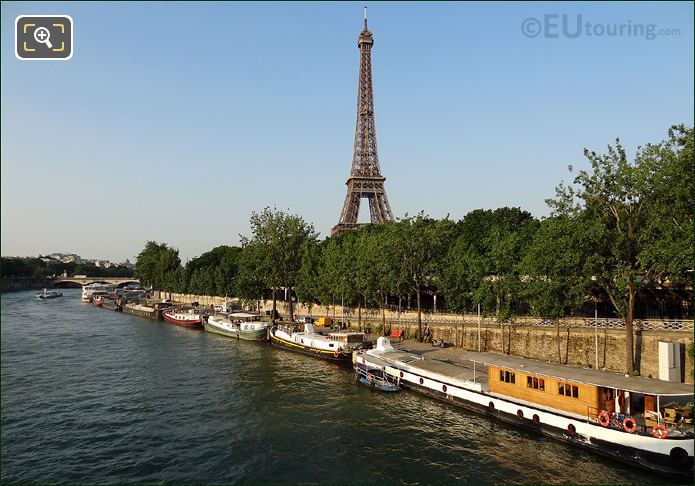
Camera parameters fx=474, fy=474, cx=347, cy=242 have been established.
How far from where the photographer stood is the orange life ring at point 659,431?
25.9m

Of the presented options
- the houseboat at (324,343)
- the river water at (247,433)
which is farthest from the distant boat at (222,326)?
the river water at (247,433)

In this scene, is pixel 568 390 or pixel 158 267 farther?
pixel 158 267

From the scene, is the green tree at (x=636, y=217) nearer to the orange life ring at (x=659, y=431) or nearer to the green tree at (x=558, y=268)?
the green tree at (x=558, y=268)

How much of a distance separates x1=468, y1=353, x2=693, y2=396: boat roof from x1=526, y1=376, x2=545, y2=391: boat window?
0.42 meters

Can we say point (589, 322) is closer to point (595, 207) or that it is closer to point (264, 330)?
point (595, 207)

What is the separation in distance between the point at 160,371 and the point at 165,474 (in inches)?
1054

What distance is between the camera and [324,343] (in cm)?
5553

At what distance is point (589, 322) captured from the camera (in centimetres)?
4819

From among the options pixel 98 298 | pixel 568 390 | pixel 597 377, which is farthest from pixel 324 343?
pixel 98 298

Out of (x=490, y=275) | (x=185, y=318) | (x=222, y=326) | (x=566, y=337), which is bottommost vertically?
(x=185, y=318)

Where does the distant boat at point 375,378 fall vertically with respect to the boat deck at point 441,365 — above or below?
below

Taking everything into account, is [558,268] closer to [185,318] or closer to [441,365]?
[441,365]

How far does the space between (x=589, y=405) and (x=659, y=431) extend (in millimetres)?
4114

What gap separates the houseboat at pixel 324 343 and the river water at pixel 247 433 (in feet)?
6.08
